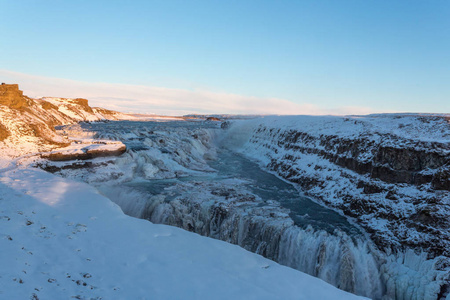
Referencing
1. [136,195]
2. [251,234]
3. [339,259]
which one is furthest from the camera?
[136,195]

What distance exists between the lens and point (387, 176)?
15453mm

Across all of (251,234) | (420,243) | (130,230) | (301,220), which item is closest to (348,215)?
(301,220)

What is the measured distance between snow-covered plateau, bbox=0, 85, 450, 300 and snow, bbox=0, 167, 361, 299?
38 mm

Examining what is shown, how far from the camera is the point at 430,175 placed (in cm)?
1362

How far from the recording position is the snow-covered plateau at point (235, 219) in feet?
21.9

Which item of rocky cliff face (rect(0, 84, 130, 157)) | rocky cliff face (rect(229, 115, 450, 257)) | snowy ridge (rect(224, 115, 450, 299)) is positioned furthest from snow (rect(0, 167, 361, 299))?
rocky cliff face (rect(0, 84, 130, 157))

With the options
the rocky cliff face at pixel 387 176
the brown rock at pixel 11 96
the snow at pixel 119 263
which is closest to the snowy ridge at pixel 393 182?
the rocky cliff face at pixel 387 176

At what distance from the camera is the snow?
598 cm

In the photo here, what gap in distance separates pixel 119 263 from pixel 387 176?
13871 mm

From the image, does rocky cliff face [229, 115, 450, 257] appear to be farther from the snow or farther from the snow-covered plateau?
the snow

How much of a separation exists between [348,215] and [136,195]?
1130 centimetres

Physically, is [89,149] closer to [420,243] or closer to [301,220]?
[301,220]

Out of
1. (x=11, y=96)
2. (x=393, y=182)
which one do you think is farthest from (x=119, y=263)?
(x=11, y=96)

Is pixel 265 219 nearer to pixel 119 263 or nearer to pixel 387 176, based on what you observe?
pixel 387 176
